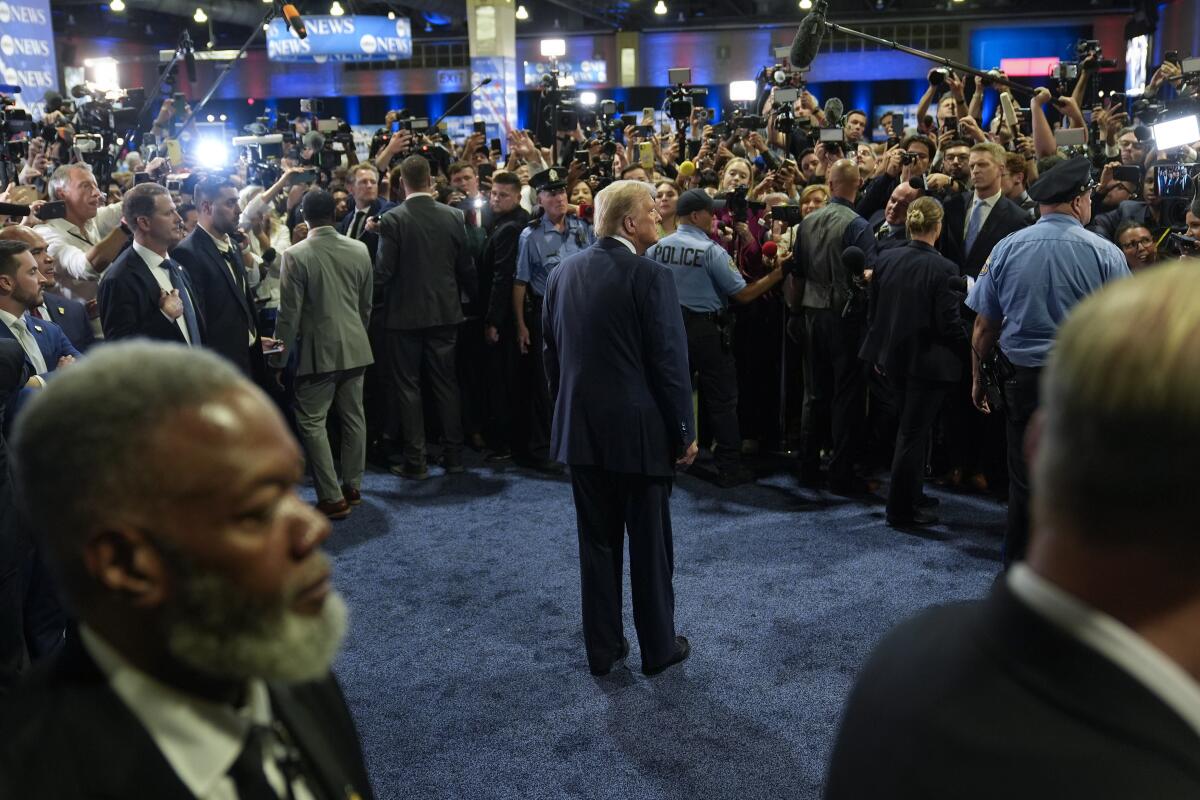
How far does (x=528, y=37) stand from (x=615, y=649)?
73.8 feet

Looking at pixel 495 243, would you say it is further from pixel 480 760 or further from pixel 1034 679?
pixel 1034 679

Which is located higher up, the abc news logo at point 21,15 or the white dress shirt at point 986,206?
the abc news logo at point 21,15

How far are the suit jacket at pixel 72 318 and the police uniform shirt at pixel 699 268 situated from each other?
2.50 metres

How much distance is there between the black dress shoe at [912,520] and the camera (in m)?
4.80

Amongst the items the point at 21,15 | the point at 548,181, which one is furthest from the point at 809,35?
the point at 21,15

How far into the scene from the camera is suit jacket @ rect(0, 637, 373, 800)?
833mm

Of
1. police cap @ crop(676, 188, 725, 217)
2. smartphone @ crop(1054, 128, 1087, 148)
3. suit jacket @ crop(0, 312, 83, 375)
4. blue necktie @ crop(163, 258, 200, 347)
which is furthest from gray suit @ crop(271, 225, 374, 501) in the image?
smartphone @ crop(1054, 128, 1087, 148)

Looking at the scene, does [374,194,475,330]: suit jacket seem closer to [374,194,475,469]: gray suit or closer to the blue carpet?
[374,194,475,469]: gray suit

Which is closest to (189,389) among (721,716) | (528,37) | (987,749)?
(987,749)

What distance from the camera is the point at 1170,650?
691 millimetres

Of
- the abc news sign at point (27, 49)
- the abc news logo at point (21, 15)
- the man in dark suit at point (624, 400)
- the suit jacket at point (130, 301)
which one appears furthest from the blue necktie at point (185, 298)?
the abc news logo at point (21, 15)

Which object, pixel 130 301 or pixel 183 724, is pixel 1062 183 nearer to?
pixel 130 301

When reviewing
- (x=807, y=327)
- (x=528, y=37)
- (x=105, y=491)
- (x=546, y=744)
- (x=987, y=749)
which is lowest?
(x=546, y=744)

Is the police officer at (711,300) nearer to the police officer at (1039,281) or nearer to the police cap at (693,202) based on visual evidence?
the police cap at (693,202)
